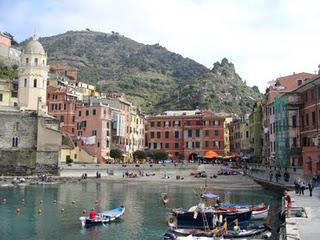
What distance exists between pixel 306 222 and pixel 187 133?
89184 mm

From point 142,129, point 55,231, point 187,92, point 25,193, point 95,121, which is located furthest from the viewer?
point 187,92

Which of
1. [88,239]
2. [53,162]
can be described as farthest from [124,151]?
[88,239]

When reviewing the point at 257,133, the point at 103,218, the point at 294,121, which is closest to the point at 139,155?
the point at 257,133

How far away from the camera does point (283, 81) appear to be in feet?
261

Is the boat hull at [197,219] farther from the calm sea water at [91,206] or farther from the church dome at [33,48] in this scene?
the church dome at [33,48]

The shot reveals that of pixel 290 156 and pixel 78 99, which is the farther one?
pixel 78 99

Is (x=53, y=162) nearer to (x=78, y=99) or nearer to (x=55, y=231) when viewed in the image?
(x=78, y=99)

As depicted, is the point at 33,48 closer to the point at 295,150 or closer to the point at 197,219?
the point at 295,150

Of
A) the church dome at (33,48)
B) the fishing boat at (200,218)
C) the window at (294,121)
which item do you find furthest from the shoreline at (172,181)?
the fishing boat at (200,218)

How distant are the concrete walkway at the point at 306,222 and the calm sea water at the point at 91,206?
4086 mm

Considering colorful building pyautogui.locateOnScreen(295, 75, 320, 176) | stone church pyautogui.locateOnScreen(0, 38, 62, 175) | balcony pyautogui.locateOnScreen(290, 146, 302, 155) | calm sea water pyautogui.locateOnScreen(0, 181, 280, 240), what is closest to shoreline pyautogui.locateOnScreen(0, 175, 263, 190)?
calm sea water pyautogui.locateOnScreen(0, 181, 280, 240)

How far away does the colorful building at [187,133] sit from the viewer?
11494 centimetres

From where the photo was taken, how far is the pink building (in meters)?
101

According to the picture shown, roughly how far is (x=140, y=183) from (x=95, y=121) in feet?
87.7
